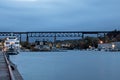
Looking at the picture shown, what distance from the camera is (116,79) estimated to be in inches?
1845

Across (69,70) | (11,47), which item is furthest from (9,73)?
A: (11,47)

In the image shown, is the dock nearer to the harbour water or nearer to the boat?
the harbour water

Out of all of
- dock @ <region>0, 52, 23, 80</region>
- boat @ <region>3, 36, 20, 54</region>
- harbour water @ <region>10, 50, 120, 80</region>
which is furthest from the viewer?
boat @ <region>3, 36, 20, 54</region>

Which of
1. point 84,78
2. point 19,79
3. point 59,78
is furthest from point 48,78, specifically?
point 19,79

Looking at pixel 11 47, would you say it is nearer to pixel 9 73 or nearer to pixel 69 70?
pixel 69 70

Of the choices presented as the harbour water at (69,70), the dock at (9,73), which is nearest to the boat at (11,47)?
the harbour water at (69,70)

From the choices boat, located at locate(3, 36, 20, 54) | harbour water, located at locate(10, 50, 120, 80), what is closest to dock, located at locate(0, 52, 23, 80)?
harbour water, located at locate(10, 50, 120, 80)

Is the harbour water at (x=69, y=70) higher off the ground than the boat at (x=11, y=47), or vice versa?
the boat at (x=11, y=47)

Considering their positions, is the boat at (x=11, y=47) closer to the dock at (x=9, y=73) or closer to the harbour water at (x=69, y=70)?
the harbour water at (x=69, y=70)

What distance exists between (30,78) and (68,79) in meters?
4.43

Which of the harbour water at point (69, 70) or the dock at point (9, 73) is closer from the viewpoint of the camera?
the dock at point (9, 73)

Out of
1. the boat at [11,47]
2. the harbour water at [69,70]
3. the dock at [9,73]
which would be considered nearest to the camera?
the dock at [9,73]

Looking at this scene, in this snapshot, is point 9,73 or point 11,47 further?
point 11,47

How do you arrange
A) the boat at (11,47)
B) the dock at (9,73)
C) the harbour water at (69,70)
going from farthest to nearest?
the boat at (11,47), the harbour water at (69,70), the dock at (9,73)
